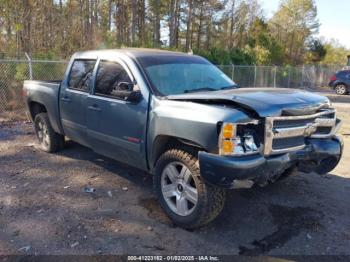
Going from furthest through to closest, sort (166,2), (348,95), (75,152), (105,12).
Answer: (166,2) → (105,12) → (348,95) → (75,152)

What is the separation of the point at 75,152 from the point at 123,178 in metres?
1.76

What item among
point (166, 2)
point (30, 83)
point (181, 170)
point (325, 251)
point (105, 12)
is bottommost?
point (325, 251)

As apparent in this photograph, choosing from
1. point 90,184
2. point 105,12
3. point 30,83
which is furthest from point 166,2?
point 90,184

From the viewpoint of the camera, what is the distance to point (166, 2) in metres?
31.9

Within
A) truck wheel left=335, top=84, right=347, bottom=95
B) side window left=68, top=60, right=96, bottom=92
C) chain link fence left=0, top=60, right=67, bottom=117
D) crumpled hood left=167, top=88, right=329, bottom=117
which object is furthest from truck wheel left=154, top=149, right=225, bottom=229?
truck wheel left=335, top=84, right=347, bottom=95

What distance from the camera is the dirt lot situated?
11.6ft

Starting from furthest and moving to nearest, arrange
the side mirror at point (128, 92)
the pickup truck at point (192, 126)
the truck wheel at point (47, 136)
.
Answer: the truck wheel at point (47, 136), the side mirror at point (128, 92), the pickup truck at point (192, 126)

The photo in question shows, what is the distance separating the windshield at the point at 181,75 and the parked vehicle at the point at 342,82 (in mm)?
18731

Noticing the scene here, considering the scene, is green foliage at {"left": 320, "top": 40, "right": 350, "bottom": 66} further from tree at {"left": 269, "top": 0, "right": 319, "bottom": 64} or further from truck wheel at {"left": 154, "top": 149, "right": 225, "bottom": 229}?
truck wheel at {"left": 154, "top": 149, "right": 225, "bottom": 229}

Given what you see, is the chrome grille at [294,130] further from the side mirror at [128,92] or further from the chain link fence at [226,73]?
the chain link fence at [226,73]

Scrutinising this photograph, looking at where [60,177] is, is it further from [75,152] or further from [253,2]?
[253,2]

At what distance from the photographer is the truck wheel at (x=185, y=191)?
11.9 ft

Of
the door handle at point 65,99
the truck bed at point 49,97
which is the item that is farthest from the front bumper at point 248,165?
the truck bed at point 49,97

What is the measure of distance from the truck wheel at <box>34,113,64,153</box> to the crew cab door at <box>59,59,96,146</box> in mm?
762
